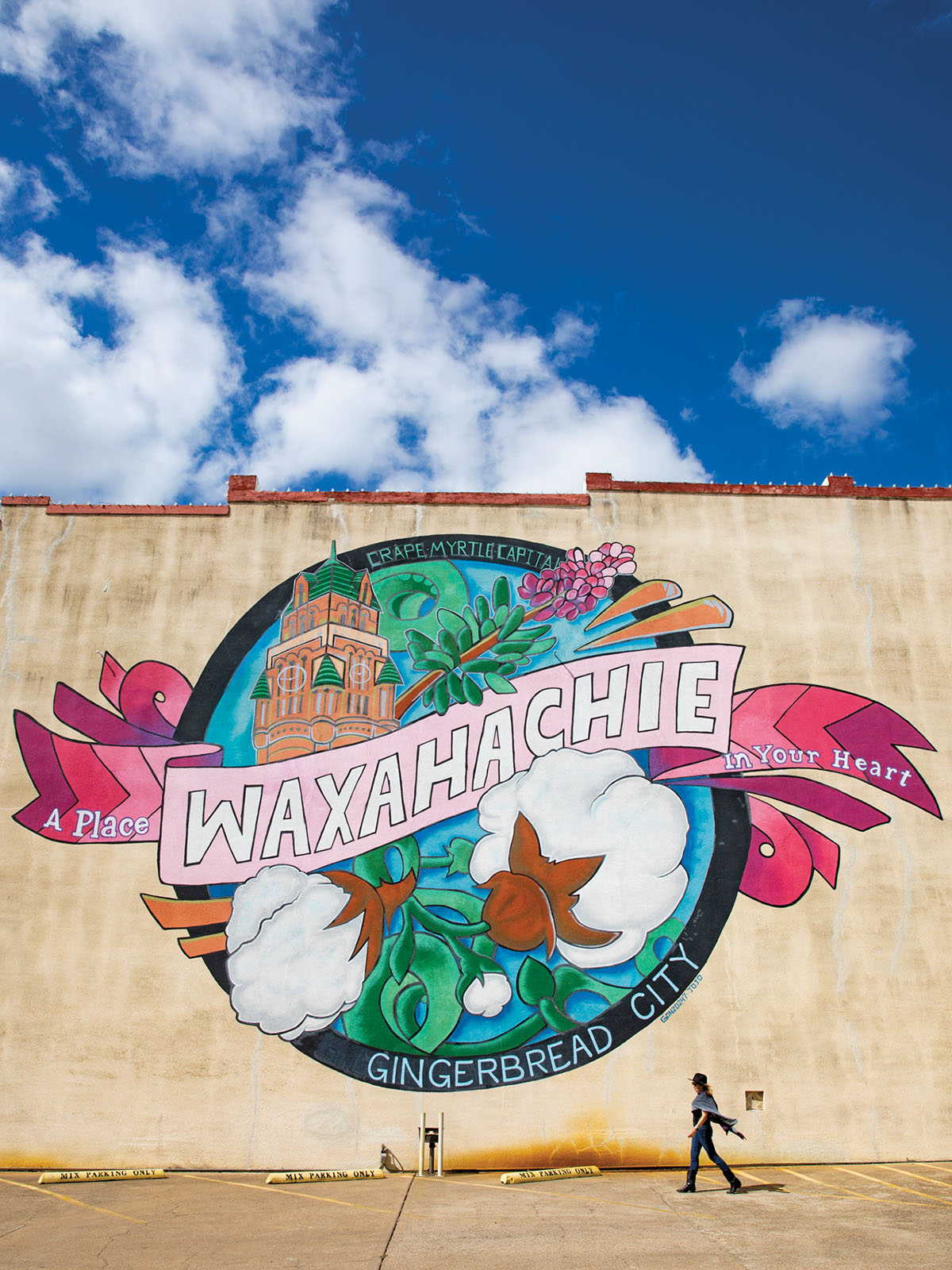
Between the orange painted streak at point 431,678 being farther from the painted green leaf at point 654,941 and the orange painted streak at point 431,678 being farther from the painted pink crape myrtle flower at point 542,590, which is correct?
the painted green leaf at point 654,941

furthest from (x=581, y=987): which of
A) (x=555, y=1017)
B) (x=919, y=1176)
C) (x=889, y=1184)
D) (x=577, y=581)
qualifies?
(x=577, y=581)

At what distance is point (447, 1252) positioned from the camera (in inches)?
305

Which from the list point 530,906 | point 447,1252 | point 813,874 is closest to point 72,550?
point 530,906

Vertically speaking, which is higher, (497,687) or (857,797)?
(497,687)

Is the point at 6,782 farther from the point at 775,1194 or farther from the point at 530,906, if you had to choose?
the point at 775,1194

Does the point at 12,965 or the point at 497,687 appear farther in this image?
the point at 497,687

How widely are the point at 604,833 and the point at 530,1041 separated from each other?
2.94 m

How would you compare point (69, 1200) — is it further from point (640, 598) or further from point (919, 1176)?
point (640, 598)

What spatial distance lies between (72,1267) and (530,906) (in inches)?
258

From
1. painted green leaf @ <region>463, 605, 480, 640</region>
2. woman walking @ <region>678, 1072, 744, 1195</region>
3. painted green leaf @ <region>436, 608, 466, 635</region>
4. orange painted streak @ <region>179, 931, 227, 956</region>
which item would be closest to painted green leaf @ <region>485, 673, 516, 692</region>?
painted green leaf @ <region>463, 605, 480, 640</region>

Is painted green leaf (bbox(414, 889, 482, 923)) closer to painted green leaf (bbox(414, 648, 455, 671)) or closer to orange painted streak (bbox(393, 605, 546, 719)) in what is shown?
orange painted streak (bbox(393, 605, 546, 719))

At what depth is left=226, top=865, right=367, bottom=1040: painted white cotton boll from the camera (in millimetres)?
11922

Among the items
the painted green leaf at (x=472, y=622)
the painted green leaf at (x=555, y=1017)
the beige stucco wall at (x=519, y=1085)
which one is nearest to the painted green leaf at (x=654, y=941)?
the beige stucco wall at (x=519, y=1085)

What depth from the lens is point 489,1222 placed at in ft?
28.9
